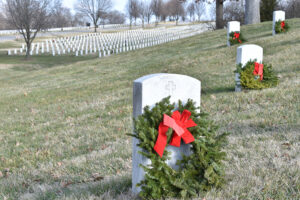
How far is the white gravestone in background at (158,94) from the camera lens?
8.61 ft

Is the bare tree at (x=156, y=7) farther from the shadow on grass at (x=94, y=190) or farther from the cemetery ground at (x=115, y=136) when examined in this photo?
the shadow on grass at (x=94, y=190)

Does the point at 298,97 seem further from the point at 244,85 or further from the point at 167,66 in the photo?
the point at 167,66

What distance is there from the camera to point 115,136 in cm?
524

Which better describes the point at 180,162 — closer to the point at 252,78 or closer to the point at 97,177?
the point at 97,177

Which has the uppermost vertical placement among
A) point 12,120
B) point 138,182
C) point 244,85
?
point 244,85

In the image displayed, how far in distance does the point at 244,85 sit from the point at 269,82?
607 mm

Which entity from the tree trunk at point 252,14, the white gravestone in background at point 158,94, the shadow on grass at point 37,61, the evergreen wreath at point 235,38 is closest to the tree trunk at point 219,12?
the tree trunk at point 252,14

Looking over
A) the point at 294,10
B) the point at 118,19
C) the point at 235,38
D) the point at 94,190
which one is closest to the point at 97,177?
the point at 94,190

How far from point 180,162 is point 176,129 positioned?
15.2 inches

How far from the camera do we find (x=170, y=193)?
105 inches

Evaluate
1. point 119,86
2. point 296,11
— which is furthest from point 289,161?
point 296,11

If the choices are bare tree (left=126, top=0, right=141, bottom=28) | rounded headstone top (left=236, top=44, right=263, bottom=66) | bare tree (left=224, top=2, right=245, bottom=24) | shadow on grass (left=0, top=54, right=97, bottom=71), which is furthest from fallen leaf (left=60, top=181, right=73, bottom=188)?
bare tree (left=126, top=0, right=141, bottom=28)

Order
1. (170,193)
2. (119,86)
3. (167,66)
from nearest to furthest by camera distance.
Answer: (170,193)
(119,86)
(167,66)

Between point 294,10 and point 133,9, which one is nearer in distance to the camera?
point 294,10
